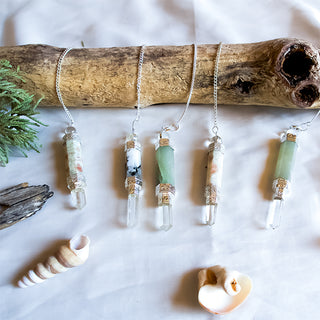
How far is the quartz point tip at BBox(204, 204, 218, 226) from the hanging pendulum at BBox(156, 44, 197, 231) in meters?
0.10

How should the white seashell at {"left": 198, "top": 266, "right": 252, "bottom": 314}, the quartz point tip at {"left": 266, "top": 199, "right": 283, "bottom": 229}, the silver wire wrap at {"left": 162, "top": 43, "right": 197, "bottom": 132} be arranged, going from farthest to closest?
1. the silver wire wrap at {"left": 162, "top": 43, "right": 197, "bottom": 132}
2. the quartz point tip at {"left": 266, "top": 199, "right": 283, "bottom": 229}
3. the white seashell at {"left": 198, "top": 266, "right": 252, "bottom": 314}

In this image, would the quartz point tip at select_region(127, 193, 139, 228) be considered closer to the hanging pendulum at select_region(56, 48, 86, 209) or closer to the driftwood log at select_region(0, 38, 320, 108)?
the hanging pendulum at select_region(56, 48, 86, 209)

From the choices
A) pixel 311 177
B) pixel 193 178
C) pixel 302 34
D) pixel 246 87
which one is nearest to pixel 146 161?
pixel 193 178

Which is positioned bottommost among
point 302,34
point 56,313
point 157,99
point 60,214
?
point 56,313

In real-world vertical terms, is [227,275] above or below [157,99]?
below

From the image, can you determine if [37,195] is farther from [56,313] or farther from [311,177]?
[311,177]

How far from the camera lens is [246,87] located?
1.22 m

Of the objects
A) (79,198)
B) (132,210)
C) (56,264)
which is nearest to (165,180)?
(132,210)

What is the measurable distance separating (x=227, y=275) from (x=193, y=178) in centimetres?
30

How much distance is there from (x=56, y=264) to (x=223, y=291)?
0.42 m

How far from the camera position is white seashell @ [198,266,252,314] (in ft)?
3.28

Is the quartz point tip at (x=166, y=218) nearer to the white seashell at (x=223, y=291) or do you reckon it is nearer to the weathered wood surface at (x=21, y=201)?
the white seashell at (x=223, y=291)

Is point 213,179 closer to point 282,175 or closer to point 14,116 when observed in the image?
point 282,175

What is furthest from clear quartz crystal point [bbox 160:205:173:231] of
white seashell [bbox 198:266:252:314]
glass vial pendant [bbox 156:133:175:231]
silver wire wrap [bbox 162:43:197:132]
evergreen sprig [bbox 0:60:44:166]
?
evergreen sprig [bbox 0:60:44:166]
